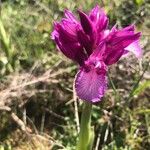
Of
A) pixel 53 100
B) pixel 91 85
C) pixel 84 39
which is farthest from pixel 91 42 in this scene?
pixel 53 100

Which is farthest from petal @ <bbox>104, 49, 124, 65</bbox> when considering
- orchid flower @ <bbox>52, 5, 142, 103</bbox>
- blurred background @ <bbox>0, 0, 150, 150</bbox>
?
blurred background @ <bbox>0, 0, 150, 150</bbox>

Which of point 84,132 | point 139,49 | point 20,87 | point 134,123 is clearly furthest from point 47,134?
point 139,49

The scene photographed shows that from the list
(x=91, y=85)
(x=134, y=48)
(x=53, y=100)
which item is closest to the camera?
(x=91, y=85)

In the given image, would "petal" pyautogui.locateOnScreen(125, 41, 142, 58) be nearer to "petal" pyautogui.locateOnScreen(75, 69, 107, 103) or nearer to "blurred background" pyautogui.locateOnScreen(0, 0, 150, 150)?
"petal" pyautogui.locateOnScreen(75, 69, 107, 103)

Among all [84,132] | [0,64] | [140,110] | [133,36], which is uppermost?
[0,64]

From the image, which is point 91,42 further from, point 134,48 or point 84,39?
point 134,48

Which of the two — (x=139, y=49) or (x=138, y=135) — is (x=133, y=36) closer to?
(x=139, y=49)
